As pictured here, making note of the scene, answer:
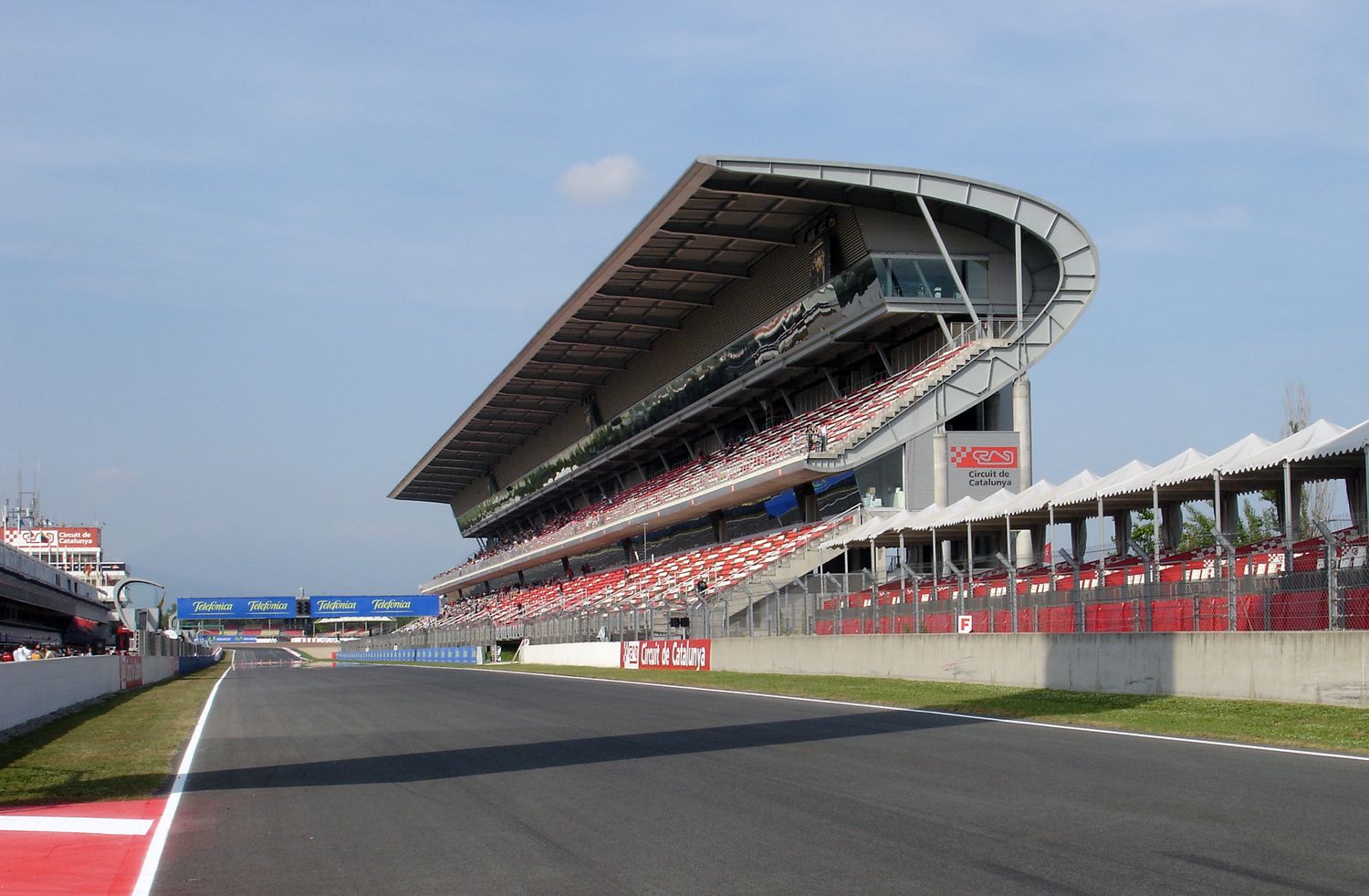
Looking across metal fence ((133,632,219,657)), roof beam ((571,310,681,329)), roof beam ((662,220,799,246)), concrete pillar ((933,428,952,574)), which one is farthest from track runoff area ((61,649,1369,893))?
roof beam ((571,310,681,329))

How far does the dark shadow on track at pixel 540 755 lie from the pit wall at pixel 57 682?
7325 millimetres

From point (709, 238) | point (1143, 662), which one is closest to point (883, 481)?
point (709, 238)

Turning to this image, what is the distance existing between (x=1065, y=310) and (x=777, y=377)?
12527 mm

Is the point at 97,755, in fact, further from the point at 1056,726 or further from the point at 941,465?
the point at 941,465

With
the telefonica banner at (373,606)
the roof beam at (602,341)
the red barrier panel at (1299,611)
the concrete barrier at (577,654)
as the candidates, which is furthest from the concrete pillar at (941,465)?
the telefonica banner at (373,606)

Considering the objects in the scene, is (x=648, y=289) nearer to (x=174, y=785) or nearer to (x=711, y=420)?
(x=711, y=420)

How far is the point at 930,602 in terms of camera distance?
24703 mm

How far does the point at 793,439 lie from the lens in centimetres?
4497

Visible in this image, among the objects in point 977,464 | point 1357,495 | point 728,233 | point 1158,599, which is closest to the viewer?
point 1158,599

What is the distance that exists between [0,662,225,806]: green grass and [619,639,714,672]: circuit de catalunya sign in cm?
1334

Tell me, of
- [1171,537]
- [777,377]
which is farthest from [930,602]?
[777,377]

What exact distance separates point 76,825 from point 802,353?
38.6 m

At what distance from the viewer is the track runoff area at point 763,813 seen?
6.89 meters

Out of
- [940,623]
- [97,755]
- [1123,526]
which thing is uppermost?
[1123,526]
